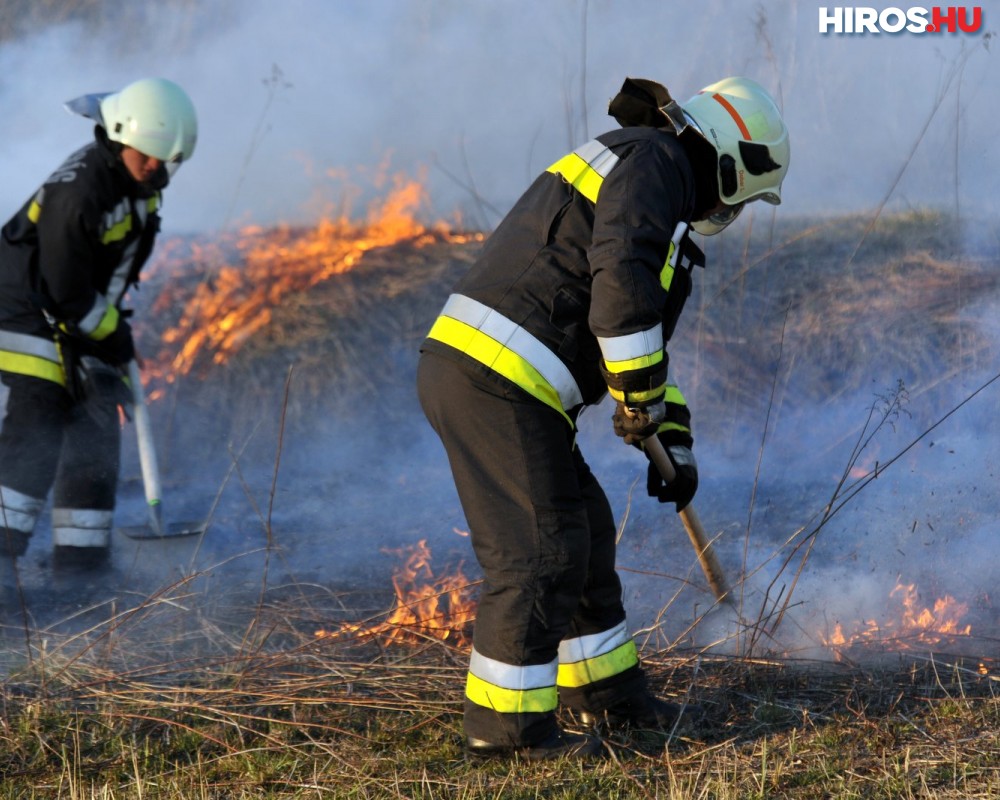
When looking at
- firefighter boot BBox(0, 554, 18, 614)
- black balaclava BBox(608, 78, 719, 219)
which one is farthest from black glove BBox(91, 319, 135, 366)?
black balaclava BBox(608, 78, 719, 219)

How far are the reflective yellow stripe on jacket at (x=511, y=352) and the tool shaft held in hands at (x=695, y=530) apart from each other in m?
0.37

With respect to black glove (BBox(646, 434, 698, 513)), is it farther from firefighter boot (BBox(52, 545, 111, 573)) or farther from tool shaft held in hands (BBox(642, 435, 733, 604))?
firefighter boot (BBox(52, 545, 111, 573))

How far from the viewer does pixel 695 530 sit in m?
3.74

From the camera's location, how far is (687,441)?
362 centimetres

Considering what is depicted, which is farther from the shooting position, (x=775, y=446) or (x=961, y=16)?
(x=961, y=16)

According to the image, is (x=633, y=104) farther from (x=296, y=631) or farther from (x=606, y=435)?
(x=606, y=435)

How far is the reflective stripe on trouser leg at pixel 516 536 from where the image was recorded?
3104mm

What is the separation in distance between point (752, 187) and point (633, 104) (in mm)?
418

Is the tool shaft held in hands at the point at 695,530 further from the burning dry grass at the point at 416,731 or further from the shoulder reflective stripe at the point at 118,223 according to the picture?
the shoulder reflective stripe at the point at 118,223

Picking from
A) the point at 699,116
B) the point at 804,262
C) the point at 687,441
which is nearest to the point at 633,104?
the point at 699,116

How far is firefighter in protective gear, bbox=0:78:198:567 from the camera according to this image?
5062 millimetres

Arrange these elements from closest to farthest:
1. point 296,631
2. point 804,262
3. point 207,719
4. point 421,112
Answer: point 207,719 < point 296,631 < point 804,262 < point 421,112

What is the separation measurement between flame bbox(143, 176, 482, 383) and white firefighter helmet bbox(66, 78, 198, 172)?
83.5 inches

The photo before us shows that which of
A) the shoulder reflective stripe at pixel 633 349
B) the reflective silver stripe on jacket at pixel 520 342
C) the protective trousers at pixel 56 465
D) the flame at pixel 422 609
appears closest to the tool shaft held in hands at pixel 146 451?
the protective trousers at pixel 56 465
